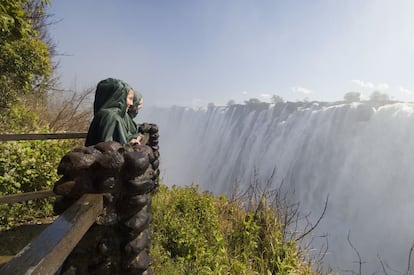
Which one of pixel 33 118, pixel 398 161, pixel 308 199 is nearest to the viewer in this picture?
pixel 33 118

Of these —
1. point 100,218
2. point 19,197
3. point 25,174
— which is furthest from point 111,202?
point 25,174

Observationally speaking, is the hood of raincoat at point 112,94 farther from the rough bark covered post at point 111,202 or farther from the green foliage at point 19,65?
the green foliage at point 19,65

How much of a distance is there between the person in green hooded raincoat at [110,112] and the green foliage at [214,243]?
1.51 metres

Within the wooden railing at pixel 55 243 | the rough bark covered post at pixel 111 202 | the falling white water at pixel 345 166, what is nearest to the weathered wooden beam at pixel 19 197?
the rough bark covered post at pixel 111 202

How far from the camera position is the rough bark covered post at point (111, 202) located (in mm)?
989

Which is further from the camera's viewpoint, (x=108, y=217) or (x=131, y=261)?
(x=131, y=261)

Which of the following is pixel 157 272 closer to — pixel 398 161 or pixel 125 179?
pixel 125 179

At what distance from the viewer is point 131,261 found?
50.3 inches

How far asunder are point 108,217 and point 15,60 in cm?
543

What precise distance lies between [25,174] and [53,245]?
4.13 m

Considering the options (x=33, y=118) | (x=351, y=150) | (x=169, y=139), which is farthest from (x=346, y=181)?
(x=169, y=139)

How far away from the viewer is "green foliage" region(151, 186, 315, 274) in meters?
3.46

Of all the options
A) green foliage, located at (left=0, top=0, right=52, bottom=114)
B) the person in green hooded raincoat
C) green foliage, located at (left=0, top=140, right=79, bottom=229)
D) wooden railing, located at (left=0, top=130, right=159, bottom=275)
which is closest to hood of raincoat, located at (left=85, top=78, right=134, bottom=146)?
the person in green hooded raincoat

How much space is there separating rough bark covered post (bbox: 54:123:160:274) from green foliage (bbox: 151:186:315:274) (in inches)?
70.7
